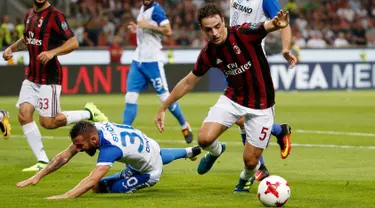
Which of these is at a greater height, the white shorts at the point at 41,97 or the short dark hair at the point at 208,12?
the short dark hair at the point at 208,12

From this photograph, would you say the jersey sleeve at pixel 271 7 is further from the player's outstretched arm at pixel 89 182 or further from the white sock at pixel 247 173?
the player's outstretched arm at pixel 89 182

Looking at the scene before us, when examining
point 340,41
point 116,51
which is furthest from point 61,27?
point 340,41

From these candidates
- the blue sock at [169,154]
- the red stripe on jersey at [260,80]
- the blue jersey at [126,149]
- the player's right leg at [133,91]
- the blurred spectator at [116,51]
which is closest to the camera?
the blue jersey at [126,149]

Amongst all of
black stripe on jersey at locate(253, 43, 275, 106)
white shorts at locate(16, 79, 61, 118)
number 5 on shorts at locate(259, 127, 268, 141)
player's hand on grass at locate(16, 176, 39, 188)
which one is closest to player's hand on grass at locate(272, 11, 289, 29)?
black stripe on jersey at locate(253, 43, 275, 106)

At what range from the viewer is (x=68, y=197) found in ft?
29.6

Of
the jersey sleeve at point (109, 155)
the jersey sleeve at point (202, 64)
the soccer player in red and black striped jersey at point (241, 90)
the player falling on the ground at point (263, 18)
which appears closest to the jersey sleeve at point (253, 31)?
the soccer player in red and black striped jersey at point (241, 90)

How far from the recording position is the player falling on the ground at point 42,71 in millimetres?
11969

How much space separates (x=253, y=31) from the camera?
9.30m

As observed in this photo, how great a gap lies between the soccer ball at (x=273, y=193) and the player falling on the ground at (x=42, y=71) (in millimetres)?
3994

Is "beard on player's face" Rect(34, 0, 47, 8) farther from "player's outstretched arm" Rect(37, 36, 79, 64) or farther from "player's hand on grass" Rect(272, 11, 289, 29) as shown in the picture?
"player's hand on grass" Rect(272, 11, 289, 29)

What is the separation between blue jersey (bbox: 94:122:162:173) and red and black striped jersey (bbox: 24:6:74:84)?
8.67ft

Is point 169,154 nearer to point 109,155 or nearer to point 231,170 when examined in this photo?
point 109,155

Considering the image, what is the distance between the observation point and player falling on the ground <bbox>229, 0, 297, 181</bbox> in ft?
35.3

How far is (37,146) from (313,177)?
12.0 ft
